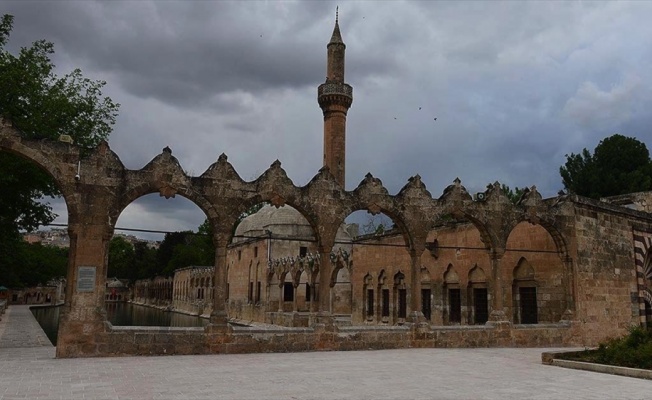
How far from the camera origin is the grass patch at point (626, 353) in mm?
9905

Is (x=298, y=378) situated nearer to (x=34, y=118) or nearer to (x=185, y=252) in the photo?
(x=34, y=118)

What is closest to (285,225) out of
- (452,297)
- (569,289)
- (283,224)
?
(283,224)

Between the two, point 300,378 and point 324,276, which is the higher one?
point 324,276

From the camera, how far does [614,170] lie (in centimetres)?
3922

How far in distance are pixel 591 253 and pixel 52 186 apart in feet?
55.7

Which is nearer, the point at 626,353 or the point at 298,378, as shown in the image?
the point at 298,378

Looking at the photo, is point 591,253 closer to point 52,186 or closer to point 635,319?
point 635,319

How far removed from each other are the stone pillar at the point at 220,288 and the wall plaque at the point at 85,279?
2.66m

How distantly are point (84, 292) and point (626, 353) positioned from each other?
1104cm

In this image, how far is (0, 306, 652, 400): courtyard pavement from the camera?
23.5 feet

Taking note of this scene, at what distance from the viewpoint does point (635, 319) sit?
1819 centimetres

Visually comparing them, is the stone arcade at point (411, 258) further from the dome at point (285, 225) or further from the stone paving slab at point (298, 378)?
the dome at point (285, 225)

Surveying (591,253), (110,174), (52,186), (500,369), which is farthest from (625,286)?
(52,186)

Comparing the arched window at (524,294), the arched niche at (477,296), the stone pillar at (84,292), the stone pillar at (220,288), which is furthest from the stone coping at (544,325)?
the stone pillar at (84,292)
